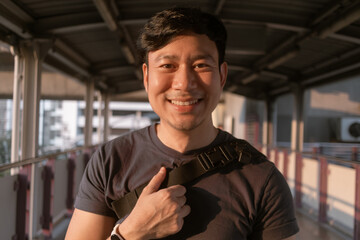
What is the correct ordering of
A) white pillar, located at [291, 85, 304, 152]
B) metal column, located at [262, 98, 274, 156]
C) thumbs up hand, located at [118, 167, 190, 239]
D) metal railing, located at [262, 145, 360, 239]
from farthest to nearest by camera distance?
metal column, located at [262, 98, 274, 156] → white pillar, located at [291, 85, 304, 152] → metal railing, located at [262, 145, 360, 239] → thumbs up hand, located at [118, 167, 190, 239]

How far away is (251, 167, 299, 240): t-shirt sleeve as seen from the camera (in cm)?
125

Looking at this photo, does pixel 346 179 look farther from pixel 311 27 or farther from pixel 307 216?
pixel 311 27

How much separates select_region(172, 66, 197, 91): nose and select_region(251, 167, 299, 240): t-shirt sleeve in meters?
0.44

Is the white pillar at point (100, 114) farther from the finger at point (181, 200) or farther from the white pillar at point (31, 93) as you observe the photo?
the finger at point (181, 200)

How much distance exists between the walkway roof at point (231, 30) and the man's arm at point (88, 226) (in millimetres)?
2726

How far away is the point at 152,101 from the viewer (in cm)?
130

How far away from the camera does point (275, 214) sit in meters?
1.25

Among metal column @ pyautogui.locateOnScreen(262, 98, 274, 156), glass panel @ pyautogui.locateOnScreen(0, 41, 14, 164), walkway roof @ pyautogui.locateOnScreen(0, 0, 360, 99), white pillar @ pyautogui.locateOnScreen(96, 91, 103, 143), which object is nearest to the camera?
glass panel @ pyautogui.locateOnScreen(0, 41, 14, 164)

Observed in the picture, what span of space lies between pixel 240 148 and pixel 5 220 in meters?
3.28

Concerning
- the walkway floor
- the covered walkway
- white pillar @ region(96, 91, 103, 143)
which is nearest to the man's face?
the covered walkway

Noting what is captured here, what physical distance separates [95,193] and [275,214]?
67cm

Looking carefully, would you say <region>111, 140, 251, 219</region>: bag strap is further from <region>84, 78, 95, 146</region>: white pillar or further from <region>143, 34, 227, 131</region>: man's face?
<region>84, 78, 95, 146</region>: white pillar

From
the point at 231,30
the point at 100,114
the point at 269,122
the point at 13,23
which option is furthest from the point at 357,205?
the point at 100,114

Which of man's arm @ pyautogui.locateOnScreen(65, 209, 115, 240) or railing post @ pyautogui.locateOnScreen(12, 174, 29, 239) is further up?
man's arm @ pyautogui.locateOnScreen(65, 209, 115, 240)
